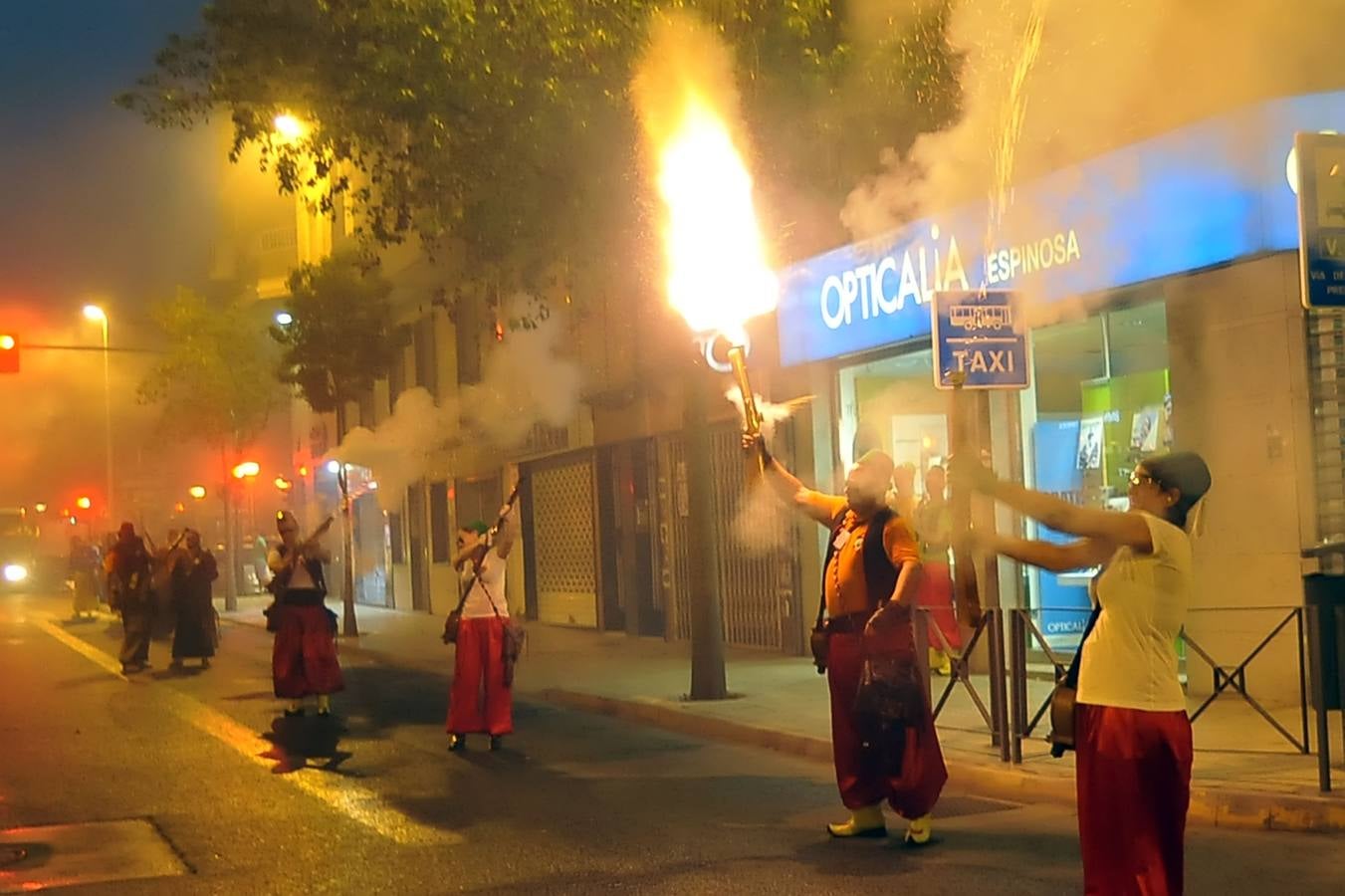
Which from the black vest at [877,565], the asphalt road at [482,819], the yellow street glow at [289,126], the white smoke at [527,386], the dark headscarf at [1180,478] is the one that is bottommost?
the asphalt road at [482,819]

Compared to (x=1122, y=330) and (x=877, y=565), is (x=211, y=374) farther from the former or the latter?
(x=877, y=565)

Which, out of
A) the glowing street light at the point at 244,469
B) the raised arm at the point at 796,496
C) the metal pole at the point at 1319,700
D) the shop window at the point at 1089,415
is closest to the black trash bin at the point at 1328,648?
the metal pole at the point at 1319,700

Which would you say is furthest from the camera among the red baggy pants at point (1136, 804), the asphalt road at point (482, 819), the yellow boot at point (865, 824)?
the yellow boot at point (865, 824)

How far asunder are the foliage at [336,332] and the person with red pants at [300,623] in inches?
414

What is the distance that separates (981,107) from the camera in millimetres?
11695

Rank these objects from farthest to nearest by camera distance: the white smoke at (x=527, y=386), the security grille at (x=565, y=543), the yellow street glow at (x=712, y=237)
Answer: the security grille at (x=565, y=543), the white smoke at (x=527, y=386), the yellow street glow at (x=712, y=237)

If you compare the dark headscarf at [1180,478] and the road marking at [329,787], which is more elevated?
the dark headscarf at [1180,478]

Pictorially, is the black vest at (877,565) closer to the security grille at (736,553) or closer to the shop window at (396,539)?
the security grille at (736,553)

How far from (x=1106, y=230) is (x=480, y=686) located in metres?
5.78

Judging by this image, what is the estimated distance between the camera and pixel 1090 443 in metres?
13.3

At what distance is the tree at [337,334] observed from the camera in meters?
22.7

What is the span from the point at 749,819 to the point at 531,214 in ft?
22.2

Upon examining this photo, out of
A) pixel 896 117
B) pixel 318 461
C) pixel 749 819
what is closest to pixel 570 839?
pixel 749 819

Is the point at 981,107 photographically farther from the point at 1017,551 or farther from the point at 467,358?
the point at 467,358
